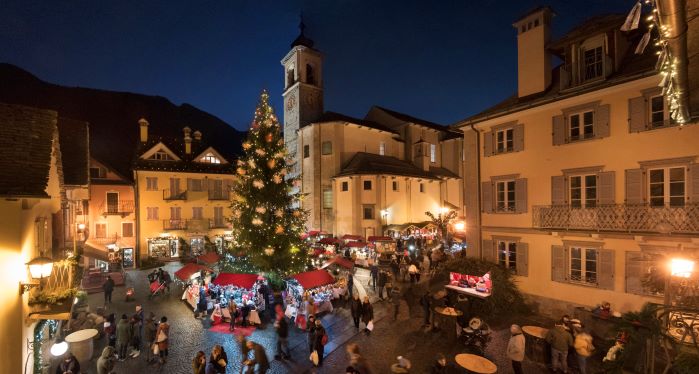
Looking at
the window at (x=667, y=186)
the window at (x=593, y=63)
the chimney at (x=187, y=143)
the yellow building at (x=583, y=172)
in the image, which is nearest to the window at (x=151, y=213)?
the chimney at (x=187, y=143)

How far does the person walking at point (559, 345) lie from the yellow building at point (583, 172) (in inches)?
196

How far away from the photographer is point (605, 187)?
45.9 ft

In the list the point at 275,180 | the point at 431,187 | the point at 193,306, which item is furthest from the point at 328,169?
the point at 193,306

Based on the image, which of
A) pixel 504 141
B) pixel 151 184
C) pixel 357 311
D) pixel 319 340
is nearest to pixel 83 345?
pixel 319 340

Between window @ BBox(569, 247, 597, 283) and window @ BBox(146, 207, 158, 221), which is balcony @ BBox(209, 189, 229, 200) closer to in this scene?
window @ BBox(146, 207, 158, 221)

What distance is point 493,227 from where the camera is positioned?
17.7 metres

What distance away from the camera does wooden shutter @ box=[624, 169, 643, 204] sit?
43.0 ft

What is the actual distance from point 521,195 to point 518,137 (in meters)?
3.02

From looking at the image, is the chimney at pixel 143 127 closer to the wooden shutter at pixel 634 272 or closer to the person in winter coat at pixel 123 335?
the person in winter coat at pixel 123 335

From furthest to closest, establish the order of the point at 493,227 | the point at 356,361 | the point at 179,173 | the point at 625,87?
the point at 179,173, the point at 493,227, the point at 625,87, the point at 356,361

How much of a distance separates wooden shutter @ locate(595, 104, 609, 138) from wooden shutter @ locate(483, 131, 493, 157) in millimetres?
4827

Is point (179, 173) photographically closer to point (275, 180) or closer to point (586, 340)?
point (275, 180)

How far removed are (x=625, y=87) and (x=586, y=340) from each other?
10.3m

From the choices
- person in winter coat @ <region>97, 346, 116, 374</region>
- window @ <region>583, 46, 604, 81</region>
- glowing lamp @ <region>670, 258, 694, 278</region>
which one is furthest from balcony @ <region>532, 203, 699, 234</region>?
person in winter coat @ <region>97, 346, 116, 374</region>
